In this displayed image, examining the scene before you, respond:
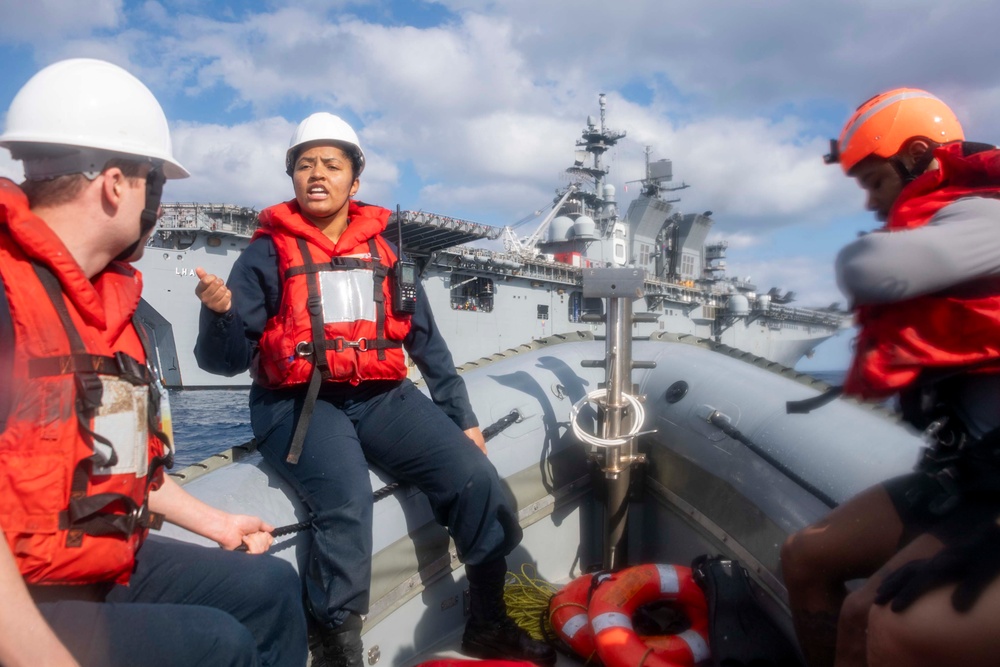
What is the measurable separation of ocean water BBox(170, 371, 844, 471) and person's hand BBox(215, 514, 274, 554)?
477cm

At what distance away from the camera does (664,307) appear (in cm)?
3164

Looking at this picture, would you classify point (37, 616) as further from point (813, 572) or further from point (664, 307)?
point (664, 307)

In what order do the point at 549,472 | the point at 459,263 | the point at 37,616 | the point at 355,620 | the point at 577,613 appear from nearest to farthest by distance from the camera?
the point at 37,616, the point at 355,620, the point at 577,613, the point at 549,472, the point at 459,263

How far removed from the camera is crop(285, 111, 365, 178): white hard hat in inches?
91.7

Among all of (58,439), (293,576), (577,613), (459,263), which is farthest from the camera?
(459,263)

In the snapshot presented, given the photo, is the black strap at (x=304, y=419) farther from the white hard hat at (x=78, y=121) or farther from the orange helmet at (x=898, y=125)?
the orange helmet at (x=898, y=125)

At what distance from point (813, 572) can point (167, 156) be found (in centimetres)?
178

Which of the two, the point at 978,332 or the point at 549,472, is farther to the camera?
the point at 549,472

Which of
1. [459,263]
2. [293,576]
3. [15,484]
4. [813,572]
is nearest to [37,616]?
[15,484]

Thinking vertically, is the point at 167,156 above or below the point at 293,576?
above

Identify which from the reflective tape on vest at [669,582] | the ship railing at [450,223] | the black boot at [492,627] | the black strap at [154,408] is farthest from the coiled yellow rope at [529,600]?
the ship railing at [450,223]

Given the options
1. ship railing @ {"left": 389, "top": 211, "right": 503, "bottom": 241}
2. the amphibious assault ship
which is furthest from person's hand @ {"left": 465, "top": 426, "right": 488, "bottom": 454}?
ship railing @ {"left": 389, "top": 211, "right": 503, "bottom": 241}

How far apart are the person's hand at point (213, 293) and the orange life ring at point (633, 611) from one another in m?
1.65

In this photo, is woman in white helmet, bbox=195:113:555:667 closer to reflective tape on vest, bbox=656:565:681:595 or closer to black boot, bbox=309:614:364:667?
black boot, bbox=309:614:364:667
